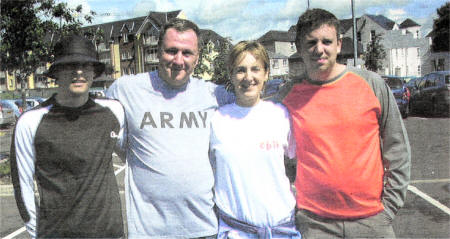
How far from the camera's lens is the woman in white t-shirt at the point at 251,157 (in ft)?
6.69

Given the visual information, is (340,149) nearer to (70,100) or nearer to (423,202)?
(70,100)

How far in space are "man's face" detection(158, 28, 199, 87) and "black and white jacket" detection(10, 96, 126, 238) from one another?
1.33 ft

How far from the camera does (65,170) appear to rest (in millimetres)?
2010

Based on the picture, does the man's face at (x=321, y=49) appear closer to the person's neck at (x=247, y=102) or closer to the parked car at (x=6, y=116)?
the person's neck at (x=247, y=102)

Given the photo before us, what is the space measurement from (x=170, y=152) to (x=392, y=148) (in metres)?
1.16

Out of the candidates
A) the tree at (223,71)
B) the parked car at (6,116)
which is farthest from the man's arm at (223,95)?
the parked car at (6,116)

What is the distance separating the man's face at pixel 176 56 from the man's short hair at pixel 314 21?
59cm

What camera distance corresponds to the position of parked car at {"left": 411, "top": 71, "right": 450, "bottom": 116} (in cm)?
1255

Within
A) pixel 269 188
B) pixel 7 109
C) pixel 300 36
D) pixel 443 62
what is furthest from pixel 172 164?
pixel 7 109

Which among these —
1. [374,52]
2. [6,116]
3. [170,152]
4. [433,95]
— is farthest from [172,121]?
[6,116]

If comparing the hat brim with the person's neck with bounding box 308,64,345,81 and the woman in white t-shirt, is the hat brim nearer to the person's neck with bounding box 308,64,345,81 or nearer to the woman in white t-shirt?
the woman in white t-shirt

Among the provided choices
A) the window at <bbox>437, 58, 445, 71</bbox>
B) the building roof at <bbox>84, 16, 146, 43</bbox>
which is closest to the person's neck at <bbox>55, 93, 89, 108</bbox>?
the building roof at <bbox>84, 16, 146, 43</bbox>

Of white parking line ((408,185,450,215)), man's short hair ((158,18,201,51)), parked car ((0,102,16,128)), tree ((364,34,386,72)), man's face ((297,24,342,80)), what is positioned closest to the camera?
man's face ((297,24,342,80))

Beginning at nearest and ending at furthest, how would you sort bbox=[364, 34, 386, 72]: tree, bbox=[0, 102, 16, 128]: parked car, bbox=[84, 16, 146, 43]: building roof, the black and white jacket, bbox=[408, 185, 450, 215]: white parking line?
the black and white jacket → bbox=[84, 16, 146, 43]: building roof → bbox=[408, 185, 450, 215]: white parking line → bbox=[364, 34, 386, 72]: tree → bbox=[0, 102, 16, 128]: parked car
